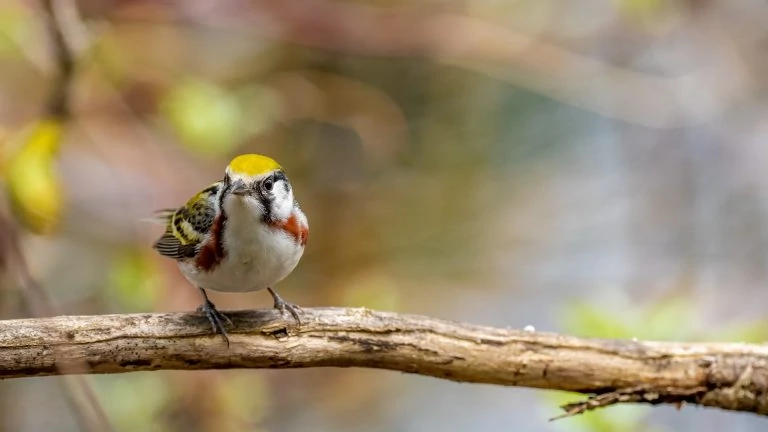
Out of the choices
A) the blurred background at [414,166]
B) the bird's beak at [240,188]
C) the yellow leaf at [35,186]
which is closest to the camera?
the bird's beak at [240,188]

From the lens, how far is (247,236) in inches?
96.9

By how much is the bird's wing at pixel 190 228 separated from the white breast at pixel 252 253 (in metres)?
0.14

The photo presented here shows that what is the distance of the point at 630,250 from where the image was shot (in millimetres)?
6250

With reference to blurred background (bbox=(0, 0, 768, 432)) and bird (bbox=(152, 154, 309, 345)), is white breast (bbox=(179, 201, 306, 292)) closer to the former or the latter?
→ bird (bbox=(152, 154, 309, 345))

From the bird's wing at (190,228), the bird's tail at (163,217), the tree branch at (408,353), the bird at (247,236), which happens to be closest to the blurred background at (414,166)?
the bird's tail at (163,217)

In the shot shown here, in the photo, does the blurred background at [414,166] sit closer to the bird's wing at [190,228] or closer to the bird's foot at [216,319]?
the bird's wing at [190,228]

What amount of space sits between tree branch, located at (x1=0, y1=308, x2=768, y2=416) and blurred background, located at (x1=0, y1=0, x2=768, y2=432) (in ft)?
2.18

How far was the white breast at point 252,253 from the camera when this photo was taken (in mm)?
2461

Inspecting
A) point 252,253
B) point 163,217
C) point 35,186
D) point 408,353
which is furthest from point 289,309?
point 163,217

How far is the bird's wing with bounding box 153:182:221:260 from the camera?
103 inches

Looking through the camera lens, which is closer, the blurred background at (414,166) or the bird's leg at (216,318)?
the bird's leg at (216,318)

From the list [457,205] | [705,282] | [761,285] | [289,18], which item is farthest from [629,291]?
[289,18]

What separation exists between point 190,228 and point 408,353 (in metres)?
0.82

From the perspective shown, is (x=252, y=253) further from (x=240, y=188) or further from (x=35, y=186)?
(x=35, y=186)
